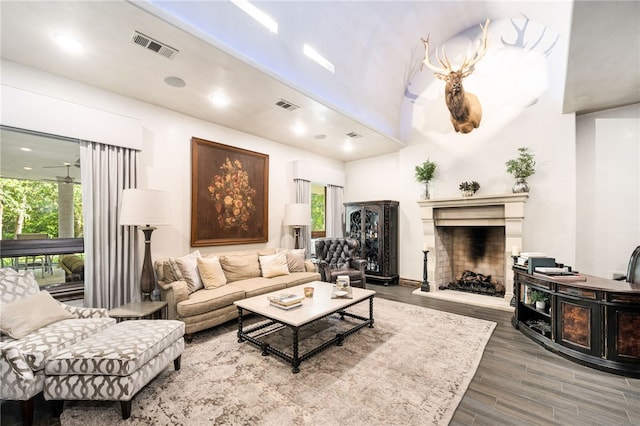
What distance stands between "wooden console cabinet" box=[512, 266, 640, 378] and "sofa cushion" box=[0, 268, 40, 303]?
474cm

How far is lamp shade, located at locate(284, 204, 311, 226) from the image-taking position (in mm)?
4848

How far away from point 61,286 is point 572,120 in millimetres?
6852

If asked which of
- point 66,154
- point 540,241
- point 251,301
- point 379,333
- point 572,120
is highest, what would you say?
point 572,120

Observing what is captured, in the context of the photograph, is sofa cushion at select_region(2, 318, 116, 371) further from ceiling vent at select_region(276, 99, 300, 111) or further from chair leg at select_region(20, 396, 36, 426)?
ceiling vent at select_region(276, 99, 300, 111)

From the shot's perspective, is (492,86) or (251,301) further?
(492,86)

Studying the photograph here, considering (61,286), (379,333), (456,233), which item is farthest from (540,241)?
(61,286)

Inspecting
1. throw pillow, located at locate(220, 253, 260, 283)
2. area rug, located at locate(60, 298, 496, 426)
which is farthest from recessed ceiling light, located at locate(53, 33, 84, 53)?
area rug, located at locate(60, 298, 496, 426)

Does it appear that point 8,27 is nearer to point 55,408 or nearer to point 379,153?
point 55,408

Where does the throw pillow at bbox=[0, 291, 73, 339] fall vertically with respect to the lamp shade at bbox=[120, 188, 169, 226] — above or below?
below

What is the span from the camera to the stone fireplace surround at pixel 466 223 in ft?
13.4

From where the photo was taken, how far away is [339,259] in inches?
195

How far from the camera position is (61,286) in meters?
3.00

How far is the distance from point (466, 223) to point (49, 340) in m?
5.28

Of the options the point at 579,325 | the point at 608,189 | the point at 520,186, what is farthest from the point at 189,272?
the point at 608,189
